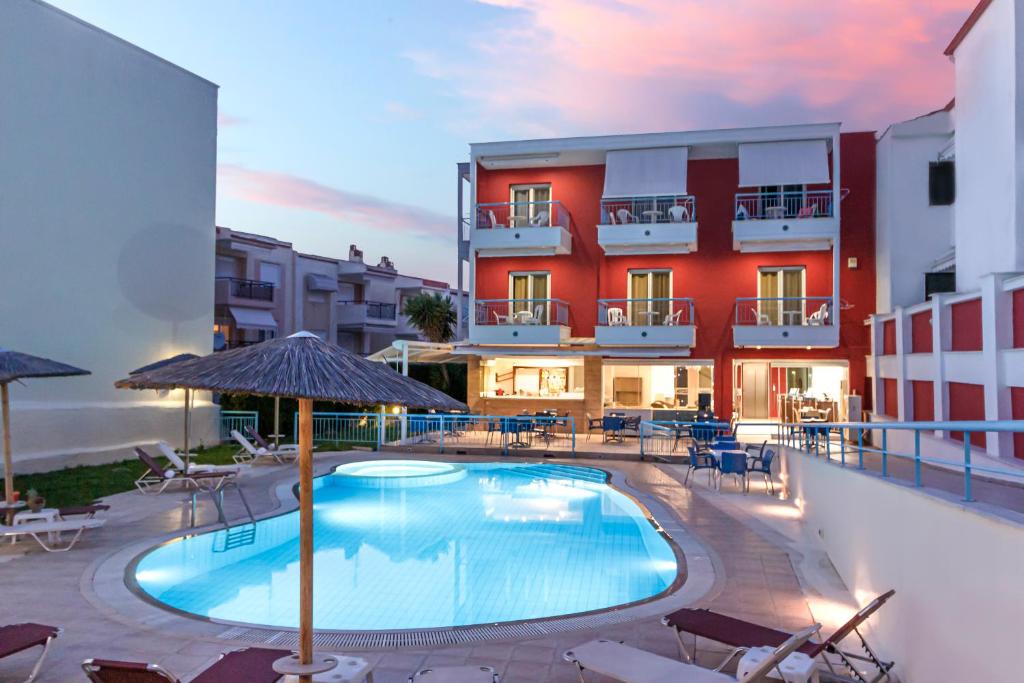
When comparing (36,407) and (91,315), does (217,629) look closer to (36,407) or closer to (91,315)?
(36,407)

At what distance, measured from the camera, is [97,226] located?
17.8 metres

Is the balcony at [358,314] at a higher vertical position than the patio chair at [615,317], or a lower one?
higher

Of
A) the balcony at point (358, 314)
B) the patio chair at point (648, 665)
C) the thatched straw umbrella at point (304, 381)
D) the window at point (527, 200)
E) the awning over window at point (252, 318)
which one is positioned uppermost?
the window at point (527, 200)

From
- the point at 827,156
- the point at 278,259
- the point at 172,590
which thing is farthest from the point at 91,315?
the point at 827,156

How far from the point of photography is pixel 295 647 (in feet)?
20.2

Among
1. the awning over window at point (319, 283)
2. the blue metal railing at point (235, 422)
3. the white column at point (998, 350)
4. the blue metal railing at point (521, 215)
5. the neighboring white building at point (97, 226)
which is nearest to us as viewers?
the white column at point (998, 350)

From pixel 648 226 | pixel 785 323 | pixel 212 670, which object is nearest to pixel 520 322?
pixel 648 226

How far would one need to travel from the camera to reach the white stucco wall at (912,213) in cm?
→ 2058

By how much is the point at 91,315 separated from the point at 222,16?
573 inches

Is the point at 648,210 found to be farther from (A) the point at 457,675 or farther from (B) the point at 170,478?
(A) the point at 457,675

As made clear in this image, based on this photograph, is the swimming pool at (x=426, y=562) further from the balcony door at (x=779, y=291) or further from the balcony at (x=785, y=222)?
the balcony at (x=785, y=222)

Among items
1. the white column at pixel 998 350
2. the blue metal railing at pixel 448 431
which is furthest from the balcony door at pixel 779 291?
the white column at pixel 998 350

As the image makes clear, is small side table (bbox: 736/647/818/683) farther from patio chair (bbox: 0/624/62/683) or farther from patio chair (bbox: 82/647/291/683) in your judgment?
patio chair (bbox: 0/624/62/683)

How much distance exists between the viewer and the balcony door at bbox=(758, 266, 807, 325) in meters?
22.7
